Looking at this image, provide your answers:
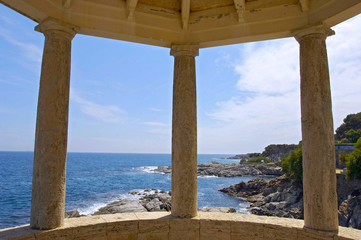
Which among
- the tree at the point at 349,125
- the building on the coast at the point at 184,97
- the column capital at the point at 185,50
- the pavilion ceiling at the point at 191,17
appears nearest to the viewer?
the building on the coast at the point at 184,97

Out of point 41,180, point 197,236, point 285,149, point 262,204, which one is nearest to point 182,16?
point 41,180

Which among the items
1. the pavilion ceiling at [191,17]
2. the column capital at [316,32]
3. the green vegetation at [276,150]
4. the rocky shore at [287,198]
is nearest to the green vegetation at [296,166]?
the rocky shore at [287,198]

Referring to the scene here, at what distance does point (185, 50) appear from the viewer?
11055 millimetres

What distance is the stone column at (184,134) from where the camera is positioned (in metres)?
10.5

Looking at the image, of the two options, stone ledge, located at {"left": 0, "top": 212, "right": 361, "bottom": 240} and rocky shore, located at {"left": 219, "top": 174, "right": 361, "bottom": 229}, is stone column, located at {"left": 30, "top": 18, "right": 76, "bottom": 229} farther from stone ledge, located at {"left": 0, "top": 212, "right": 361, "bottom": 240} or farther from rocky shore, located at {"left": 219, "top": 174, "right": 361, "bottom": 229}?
rocky shore, located at {"left": 219, "top": 174, "right": 361, "bottom": 229}

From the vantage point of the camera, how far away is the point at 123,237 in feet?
31.6

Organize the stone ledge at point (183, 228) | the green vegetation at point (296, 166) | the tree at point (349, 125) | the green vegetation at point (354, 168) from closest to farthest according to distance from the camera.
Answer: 1. the stone ledge at point (183, 228)
2. the green vegetation at point (354, 168)
3. the green vegetation at point (296, 166)
4. the tree at point (349, 125)

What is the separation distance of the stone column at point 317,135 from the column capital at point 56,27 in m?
8.23

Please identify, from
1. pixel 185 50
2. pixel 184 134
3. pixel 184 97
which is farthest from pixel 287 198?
pixel 185 50

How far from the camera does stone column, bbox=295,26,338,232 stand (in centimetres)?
880

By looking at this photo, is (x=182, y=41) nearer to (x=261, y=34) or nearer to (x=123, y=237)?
(x=261, y=34)

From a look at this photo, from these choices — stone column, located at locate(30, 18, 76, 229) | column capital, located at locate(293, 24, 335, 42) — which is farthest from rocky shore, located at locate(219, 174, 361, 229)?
stone column, located at locate(30, 18, 76, 229)

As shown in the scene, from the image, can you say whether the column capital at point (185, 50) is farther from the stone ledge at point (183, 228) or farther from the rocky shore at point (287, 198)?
the rocky shore at point (287, 198)

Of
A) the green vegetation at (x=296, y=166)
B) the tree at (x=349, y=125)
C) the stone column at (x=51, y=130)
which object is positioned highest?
the tree at (x=349, y=125)
